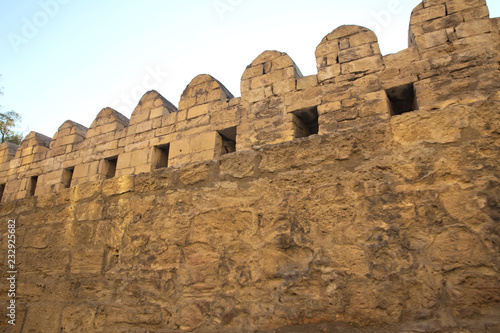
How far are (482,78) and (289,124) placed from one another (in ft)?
8.70

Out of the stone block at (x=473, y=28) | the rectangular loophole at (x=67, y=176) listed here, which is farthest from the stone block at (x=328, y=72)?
the rectangular loophole at (x=67, y=176)

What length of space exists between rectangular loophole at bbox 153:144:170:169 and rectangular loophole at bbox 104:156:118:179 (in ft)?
4.10

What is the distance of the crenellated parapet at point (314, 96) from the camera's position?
4.47 m

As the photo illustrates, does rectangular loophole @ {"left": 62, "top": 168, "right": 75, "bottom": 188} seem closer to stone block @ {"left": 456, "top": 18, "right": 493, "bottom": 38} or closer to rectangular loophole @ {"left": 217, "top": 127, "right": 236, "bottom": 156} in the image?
rectangular loophole @ {"left": 217, "top": 127, "right": 236, "bottom": 156}

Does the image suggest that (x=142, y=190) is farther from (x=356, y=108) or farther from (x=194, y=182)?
(x=356, y=108)

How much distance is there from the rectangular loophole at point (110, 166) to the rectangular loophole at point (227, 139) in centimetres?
276

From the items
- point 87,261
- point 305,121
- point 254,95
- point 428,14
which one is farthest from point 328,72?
point 87,261

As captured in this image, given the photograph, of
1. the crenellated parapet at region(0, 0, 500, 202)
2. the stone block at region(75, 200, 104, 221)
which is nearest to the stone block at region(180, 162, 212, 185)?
the stone block at region(75, 200, 104, 221)

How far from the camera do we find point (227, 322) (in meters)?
1.40

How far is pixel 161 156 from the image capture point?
22.3 ft

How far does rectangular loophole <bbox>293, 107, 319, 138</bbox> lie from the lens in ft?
17.6

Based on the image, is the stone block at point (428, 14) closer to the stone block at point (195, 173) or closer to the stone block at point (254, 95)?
the stone block at point (254, 95)

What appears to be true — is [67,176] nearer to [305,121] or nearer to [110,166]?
[110,166]

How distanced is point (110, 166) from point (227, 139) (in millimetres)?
3092
